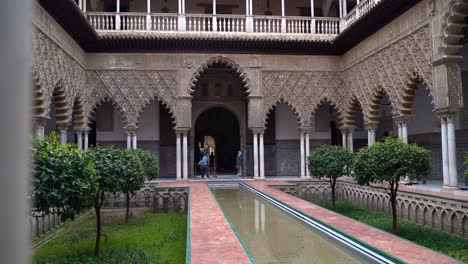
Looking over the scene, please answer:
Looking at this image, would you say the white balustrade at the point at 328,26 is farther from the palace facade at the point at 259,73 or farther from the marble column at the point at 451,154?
the marble column at the point at 451,154

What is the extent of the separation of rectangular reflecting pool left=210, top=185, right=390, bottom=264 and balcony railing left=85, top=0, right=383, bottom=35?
8.72 meters

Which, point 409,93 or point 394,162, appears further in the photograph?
point 409,93

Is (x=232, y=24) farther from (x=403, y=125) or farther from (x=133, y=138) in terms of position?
→ (x=403, y=125)

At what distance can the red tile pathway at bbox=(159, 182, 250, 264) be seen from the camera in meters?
4.38

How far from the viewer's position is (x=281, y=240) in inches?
253

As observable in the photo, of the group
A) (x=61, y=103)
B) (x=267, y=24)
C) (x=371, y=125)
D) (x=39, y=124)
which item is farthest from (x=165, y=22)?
(x=371, y=125)

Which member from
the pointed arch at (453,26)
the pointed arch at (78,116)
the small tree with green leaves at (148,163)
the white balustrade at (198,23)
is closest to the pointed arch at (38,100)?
the small tree with green leaves at (148,163)

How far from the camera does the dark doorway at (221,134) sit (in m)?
21.8

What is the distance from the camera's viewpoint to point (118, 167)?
292 inches

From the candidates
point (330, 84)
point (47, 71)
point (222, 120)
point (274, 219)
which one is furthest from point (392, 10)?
point (222, 120)

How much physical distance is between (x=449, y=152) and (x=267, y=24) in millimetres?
9248

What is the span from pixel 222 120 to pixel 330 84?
7.44 metres

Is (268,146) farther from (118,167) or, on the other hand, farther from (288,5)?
(118,167)

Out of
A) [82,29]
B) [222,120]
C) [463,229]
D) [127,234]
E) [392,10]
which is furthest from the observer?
[222,120]
